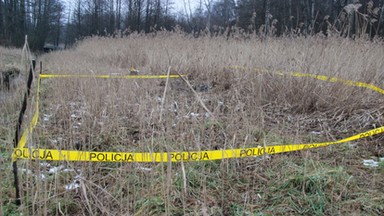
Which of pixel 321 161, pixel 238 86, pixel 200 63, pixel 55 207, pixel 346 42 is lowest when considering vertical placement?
pixel 55 207

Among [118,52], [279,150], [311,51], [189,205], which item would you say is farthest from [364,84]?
[118,52]

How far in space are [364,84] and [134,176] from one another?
275 cm

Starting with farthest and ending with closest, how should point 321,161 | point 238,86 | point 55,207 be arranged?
point 238,86, point 321,161, point 55,207

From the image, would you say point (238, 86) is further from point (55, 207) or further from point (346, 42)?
point (55, 207)

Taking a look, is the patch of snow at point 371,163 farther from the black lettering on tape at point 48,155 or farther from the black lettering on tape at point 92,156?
the black lettering on tape at point 48,155

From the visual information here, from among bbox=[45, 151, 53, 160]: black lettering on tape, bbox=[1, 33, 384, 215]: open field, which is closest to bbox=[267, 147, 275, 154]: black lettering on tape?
bbox=[1, 33, 384, 215]: open field

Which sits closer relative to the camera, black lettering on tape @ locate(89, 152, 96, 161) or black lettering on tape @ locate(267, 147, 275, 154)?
black lettering on tape @ locate(89, 152, 96, 161)

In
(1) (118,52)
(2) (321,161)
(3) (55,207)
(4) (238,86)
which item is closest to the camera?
(3) (55,207)

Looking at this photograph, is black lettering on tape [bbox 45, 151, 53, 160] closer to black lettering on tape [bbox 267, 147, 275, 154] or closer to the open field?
the open field

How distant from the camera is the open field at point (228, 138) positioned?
1413 millimetres

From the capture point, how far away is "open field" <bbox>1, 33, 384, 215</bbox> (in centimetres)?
141

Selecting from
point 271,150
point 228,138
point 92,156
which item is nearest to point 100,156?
point 92,156

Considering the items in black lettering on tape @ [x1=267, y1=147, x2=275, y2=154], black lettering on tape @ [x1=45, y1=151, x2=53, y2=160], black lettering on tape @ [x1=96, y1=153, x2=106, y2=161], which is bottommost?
black lettering on tape @ [x1=96, y1=153, x2=106, y2=161]

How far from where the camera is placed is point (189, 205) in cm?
145
